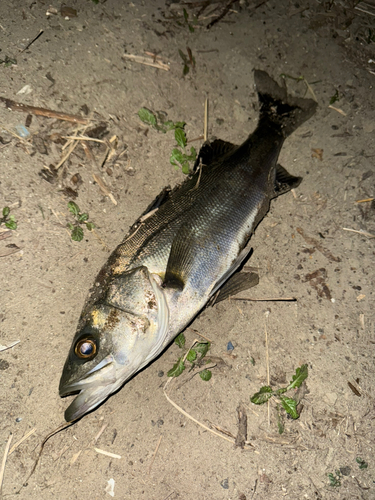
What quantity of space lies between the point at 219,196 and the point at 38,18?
2747 millimetres

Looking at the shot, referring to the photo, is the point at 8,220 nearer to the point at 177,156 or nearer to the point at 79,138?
the point at 79,138

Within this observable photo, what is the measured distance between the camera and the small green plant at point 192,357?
3.07m

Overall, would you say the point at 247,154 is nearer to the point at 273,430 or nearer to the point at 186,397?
the point at 186,397

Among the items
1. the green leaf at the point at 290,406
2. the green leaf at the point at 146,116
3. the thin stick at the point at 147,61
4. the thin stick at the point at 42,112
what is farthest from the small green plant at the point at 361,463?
the thin stick at the point at 147,61

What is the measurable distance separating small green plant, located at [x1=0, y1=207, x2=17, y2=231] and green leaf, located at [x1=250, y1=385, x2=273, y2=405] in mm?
2811

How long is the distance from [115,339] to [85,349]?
23 centimetres

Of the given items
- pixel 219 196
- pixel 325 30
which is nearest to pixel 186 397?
pixel 219 196

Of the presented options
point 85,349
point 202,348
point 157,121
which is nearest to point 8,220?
point 85,349

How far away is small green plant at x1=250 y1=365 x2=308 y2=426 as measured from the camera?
3.00m

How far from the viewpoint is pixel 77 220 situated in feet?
10.7

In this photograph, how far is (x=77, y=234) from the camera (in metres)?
3.22

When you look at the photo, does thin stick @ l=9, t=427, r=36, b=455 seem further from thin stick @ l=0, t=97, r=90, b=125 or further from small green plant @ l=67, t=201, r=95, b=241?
thin stick @ l=0, t=97, r=90, b=125

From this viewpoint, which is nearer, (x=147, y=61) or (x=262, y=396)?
(x=262, y=396)

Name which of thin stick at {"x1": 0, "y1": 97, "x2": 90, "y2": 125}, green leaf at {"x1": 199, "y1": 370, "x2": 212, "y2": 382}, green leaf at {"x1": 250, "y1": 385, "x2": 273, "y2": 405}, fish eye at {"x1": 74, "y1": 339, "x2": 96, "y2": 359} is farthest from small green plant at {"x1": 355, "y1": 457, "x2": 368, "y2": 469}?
thin stick at {"x1": 0, "y1": 97, "x2": 90, "y2": 125}
